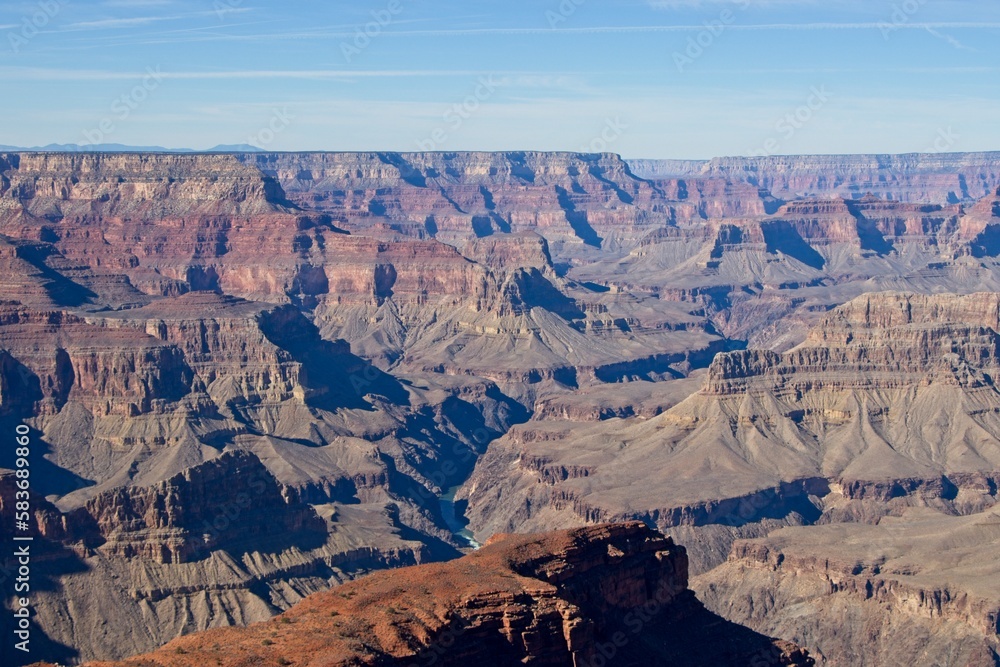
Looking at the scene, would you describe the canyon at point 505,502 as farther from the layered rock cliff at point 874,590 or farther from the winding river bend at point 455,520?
the winding river bend at point 455,520

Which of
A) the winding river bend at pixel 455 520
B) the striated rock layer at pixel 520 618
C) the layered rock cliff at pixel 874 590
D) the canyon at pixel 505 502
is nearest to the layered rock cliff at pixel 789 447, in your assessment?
the canyon at pixel 505 502

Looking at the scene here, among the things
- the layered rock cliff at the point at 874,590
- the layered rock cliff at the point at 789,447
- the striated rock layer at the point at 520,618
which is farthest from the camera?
Answer: the layered rock cliff at the point at 789,447

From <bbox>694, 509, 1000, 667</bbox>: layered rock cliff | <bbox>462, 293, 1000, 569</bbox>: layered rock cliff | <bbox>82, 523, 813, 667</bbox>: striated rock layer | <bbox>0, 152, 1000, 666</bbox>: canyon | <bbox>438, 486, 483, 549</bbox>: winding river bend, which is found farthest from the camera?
<bbox>438, 486, 483, 549</bbox>: winding river bend

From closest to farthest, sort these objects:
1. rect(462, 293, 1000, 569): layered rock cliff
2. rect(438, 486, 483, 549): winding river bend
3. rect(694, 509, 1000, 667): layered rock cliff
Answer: rect(694, 509, 1000, 667): layered rock cliff, rect(462, 293, 1000, 569): layered rock cliff, rect(438, 486, 483, 549): winding river bend

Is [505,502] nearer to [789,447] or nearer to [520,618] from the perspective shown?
[789,447]

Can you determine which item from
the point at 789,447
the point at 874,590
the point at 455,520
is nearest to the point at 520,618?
the point at 874,590

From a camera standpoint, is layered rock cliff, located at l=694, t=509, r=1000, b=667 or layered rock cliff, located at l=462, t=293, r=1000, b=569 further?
layered rock cliff, located at l=462, t=293, r=1000, b=569

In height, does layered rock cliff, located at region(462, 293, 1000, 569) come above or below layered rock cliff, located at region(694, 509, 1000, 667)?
above

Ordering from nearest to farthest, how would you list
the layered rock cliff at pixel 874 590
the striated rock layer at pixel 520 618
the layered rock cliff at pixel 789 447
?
1. the striated rock layer at pixel 520 618
2. the layered rock cliff at pixel 874 590
3. the layered rock cliff at pixel 789 447

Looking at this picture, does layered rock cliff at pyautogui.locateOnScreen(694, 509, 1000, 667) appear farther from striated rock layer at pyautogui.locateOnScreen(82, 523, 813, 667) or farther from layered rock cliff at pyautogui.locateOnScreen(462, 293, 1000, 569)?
striated rock layer at pyautogui.locateOnScreen(82, 523, 813, 667)

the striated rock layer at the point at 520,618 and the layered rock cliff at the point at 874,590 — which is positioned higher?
the striated rock layer at the point at 520,618

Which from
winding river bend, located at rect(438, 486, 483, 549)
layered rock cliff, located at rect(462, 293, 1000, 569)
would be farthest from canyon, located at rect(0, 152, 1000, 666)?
winding river bend, located at rect(438, 486, 483, 549)

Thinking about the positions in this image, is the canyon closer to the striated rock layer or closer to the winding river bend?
the striated rock layer
